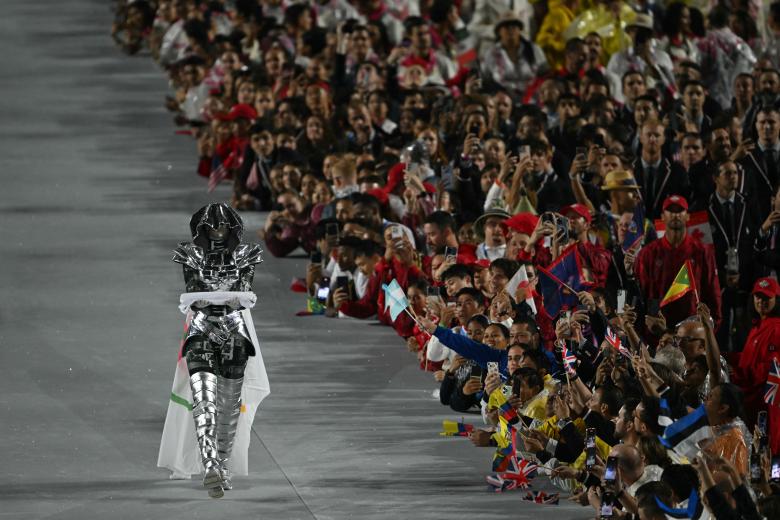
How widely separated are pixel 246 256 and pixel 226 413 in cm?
97

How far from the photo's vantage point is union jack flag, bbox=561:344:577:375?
12.3m

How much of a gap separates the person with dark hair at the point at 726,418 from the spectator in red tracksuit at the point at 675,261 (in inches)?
141

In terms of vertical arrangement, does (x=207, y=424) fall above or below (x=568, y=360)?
below

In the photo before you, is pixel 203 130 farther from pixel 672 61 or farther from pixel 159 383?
pixel 159 383

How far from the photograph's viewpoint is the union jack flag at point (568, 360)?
1226cm

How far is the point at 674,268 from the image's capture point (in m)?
14.8

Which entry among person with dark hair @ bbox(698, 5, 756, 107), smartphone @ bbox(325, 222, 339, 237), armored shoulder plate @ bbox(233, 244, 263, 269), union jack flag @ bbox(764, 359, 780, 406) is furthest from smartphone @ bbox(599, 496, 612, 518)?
person with dark hair @ bbox(698, 5, 756, 107)

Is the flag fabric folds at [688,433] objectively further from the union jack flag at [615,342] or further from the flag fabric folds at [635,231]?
the flag fabric folds at [635,231]

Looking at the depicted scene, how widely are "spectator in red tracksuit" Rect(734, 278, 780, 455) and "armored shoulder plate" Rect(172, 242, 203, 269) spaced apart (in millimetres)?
3593

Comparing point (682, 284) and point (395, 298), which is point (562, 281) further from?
point (395, 298)

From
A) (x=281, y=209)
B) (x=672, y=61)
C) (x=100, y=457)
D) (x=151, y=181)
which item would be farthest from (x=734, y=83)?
(x=100, y=457)

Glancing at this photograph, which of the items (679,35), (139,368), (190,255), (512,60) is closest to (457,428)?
(190,255)

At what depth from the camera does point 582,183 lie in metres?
16.8

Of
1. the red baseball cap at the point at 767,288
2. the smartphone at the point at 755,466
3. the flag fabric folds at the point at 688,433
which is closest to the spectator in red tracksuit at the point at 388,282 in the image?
the red baseball cap at the point at 767,288
